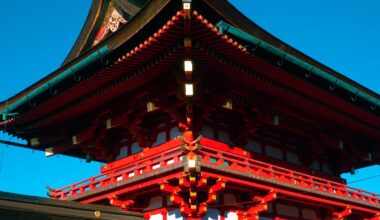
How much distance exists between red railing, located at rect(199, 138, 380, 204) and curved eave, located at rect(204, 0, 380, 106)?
12.0 feet

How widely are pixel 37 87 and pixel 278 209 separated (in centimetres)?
952

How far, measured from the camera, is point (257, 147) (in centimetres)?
1670

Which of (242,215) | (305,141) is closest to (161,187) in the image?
(242,215)

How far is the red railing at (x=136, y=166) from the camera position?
535 inches

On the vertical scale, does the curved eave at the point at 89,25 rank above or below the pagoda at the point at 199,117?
above

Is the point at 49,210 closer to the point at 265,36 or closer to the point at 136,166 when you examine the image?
the point at 136,166

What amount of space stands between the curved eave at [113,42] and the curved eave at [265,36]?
2.13 meters

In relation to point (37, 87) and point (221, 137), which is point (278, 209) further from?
point (37, 87)

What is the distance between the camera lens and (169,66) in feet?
45.0

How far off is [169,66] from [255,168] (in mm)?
4133

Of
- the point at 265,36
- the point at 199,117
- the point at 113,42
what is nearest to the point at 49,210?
the point at 199,117

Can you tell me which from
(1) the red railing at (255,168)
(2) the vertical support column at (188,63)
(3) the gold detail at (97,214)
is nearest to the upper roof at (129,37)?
(2) the vertical support column at (188,63)

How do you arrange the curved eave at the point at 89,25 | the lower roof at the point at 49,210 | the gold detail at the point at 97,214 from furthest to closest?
1. the curved eave at the point at 89,25
2. the gold detail at the point at 97,214
3. the lower roof at the point at 49,210

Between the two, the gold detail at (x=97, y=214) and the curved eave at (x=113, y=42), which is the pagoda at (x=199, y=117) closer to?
the curved eave at (x=113, y=42)
